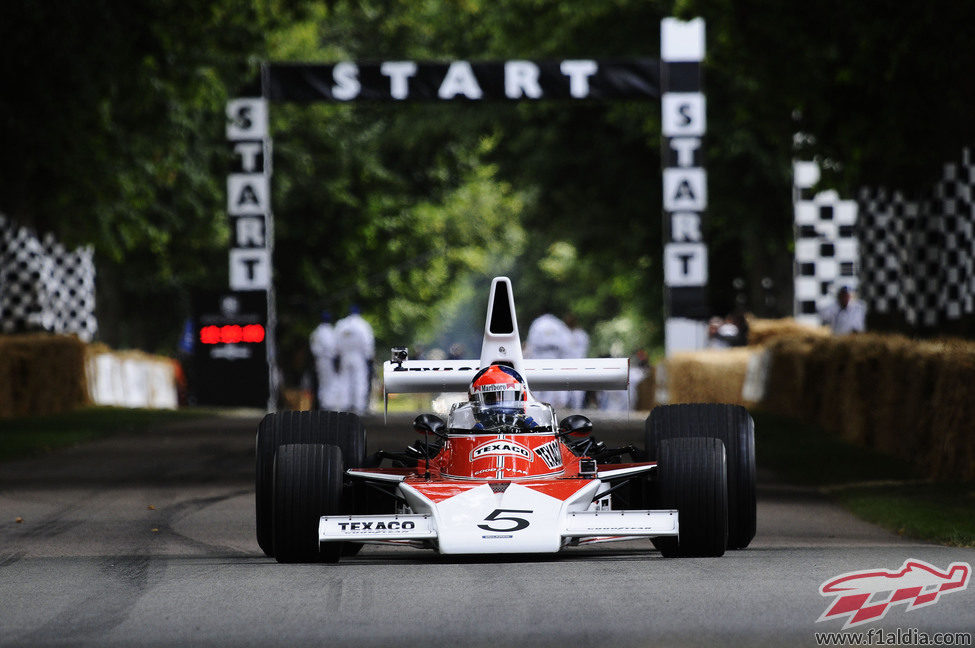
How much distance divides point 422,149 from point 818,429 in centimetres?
2319

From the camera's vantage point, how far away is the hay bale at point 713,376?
24.1 meters

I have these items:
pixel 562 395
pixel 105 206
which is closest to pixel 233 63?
pixel 105 206

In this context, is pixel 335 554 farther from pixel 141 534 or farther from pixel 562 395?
pixel 562 395

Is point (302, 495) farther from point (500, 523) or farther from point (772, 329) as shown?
point (772, 329)

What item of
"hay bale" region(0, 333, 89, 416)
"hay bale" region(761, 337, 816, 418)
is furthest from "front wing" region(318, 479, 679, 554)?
"hay bale" region(0, 333, 89, 416)

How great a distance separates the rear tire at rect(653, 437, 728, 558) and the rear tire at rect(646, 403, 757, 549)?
441mm

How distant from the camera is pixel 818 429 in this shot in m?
19.6

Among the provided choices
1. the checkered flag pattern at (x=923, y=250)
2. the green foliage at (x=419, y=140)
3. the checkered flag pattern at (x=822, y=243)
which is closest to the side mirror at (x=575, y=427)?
the green foliage at (x=419, y=140)

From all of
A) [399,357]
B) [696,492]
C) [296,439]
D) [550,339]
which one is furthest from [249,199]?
[696,492]

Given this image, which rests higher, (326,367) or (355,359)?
(355,359)

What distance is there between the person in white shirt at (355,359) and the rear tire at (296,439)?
17.9 m

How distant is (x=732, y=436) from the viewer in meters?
9.72

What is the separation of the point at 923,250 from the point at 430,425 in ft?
39.9

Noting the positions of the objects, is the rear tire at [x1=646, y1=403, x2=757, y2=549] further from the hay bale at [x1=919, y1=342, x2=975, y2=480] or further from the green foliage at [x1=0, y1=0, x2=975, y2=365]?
the green foliage at [x1=0, y1=0, x2=975, y2=365]
